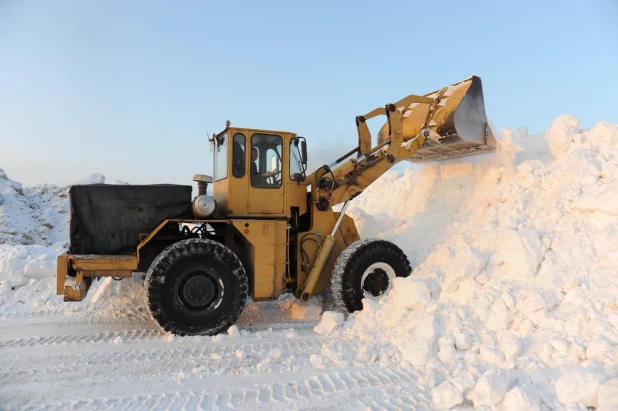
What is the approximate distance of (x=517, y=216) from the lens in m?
6.81

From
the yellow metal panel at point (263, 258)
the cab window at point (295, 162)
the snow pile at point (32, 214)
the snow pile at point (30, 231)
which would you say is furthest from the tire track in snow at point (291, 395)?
the snow pile at point (32, 214)

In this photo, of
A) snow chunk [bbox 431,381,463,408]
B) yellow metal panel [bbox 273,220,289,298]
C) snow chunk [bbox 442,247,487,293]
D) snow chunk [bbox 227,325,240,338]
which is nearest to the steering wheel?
yellow metal panel [bbox 273,220,289,298]

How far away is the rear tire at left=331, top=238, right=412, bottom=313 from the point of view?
264 inches

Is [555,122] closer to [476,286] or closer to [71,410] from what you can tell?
[476,286]

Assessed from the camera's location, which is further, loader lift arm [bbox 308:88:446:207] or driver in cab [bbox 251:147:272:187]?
loader lift arm [bbox 308:88:446:207]

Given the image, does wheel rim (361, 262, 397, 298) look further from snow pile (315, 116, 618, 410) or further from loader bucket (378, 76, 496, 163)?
loader bucket (378, 76, 496, 163)

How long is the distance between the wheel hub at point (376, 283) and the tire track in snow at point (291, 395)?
2325 mm

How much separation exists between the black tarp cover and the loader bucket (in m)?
4.37

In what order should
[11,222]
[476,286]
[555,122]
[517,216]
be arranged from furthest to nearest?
[11,222]
[555,122]
[517,216]
[476,286]

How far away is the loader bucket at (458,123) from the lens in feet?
25.5

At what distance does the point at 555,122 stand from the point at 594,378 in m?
5.48

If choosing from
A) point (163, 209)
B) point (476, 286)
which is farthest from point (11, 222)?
point (476, 286)

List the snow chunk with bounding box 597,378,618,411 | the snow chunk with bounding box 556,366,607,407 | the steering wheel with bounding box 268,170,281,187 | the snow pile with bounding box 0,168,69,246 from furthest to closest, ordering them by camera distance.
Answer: the snow pile with bounding box 0,168,69,246 < the steering wheel with bounding box 268,170,281,187 < the snow chunk with bounding box 556,366,607,407 < the snow chunk with bounding box 597,378,618,411

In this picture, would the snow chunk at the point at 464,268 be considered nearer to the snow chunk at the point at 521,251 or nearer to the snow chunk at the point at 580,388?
the snow chunk at the point at 521,251
